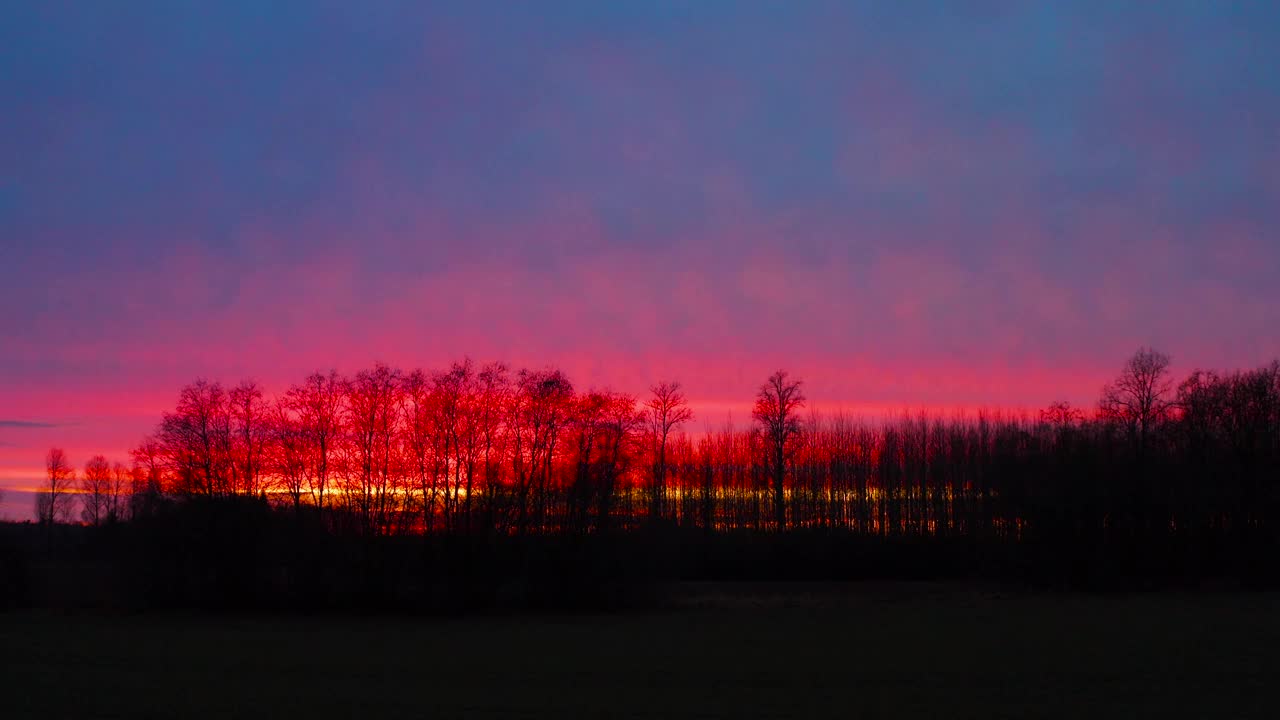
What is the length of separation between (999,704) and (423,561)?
30519 mm

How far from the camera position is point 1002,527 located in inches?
2475

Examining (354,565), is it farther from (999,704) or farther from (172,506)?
(999,704)

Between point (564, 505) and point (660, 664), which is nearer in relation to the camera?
point (660, 664)

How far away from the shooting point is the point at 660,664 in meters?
26.1

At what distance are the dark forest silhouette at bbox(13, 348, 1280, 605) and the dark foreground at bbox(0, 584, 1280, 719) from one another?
3.88m

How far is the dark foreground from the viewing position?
19.7 meters

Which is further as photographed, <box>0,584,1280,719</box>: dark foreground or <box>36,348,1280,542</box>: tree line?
<box>36,348,1280,542</box>: tree line

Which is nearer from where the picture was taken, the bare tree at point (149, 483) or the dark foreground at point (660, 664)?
the dark foreground at point (660, 664)

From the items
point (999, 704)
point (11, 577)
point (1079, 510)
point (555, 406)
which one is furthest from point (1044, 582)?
point (11, 577)

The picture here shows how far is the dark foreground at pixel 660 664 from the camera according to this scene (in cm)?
1970

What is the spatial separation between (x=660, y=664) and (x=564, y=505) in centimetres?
2225

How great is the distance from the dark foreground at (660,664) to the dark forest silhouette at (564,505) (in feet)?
12.7

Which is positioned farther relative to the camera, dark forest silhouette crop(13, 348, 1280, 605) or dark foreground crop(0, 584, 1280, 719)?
dark forest silhouette crop(13, 348, 1280, 605)

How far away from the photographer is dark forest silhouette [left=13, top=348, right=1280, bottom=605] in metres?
45.3
